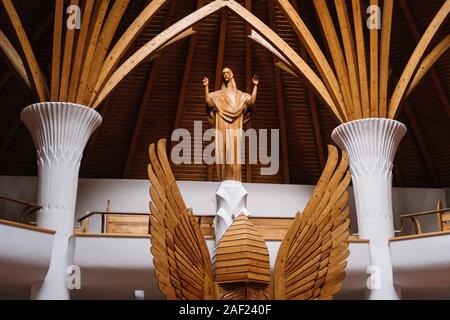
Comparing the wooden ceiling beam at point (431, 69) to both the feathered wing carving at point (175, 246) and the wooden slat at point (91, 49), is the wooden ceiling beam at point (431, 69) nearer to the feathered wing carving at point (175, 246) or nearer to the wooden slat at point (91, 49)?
the wooden slat at point (91, 49)

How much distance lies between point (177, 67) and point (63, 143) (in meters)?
6.68

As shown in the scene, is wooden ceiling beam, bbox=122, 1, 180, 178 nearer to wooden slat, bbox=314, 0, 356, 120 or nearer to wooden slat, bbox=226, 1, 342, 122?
wooden slat, bbox=226, 1, 342, 122

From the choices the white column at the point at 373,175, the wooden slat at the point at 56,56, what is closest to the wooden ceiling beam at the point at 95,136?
the wooden slat at the point at 56,56

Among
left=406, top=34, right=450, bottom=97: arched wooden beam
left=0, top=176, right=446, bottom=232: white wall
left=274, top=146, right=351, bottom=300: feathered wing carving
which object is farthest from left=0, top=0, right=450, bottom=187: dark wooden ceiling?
left=274, top=146, right=351, bottom=300: feathered wing carving

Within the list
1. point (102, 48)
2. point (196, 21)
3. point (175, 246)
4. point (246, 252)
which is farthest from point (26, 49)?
point (246, 252)

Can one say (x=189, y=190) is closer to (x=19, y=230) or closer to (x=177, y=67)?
(x=177, y=67)

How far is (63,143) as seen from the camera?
54.8ft

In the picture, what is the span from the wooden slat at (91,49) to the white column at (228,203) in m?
4.12

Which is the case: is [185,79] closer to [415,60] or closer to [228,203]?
[415,60]

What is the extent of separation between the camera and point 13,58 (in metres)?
18.0

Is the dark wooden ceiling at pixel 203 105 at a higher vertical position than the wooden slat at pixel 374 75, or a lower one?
higher

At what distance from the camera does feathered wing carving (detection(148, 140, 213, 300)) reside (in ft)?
31.0

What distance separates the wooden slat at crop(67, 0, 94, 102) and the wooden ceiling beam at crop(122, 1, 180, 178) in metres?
4.69

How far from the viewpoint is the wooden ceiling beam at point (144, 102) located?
2170 centimetres
